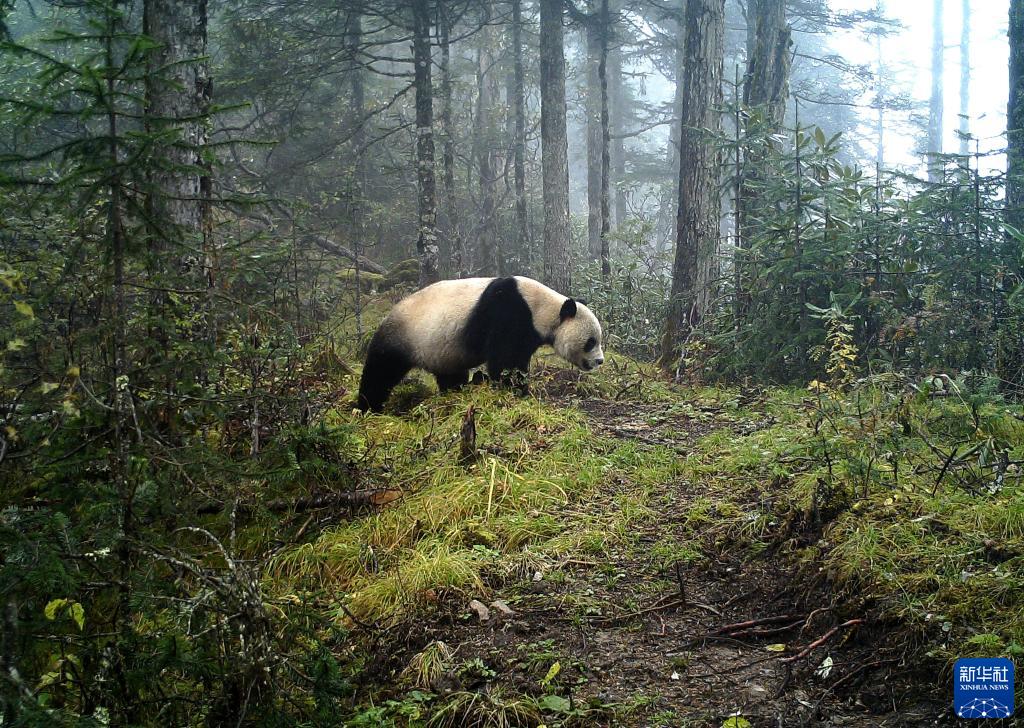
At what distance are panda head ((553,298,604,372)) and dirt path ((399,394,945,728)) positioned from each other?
3843 mm

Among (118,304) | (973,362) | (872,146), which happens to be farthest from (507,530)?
(872,146)

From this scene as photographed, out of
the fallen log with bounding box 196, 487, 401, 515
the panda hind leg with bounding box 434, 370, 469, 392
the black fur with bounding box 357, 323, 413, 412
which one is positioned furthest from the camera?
the panda hind leg with bounding box 434, 370, 469, 392

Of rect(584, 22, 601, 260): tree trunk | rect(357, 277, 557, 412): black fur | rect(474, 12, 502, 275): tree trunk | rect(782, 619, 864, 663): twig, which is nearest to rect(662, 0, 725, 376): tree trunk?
rect(357, 277, 557, 412): black fur

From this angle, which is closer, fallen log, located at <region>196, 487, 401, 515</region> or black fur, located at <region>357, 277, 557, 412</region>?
fallen log, located at <region>196, 487, 401, 515</region>

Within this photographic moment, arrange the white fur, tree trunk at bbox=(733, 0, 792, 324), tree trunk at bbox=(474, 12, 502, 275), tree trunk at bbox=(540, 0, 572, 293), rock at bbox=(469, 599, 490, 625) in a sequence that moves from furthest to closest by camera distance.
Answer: tree trunk at bbox=(474, 12, 502, 275) → tree trunk at bbox=(540, 0, 572, 293) → tree trunk at bbox=(733, 0, 792, 324) → the white fur → rock at bbox=(469, 599, 490, 625)

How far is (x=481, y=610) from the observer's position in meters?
4.14

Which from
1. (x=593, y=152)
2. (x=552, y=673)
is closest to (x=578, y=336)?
(x=552, y=673)

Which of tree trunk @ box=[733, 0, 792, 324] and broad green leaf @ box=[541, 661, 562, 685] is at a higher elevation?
tree trunk @ box=[733, 0, 792, 324]

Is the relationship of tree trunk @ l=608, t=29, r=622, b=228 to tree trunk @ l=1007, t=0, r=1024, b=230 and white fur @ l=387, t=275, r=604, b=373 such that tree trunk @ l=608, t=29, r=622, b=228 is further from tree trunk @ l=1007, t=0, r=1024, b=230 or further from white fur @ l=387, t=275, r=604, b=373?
white fur @ l=387, t=275, r=604, b=373

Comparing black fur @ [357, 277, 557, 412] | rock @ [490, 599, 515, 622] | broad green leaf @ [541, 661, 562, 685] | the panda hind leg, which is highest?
black fur @ [357, 277, 557, 412]

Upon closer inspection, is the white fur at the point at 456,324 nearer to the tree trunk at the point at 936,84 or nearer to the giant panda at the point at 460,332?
the giant panda at the point at 460,332

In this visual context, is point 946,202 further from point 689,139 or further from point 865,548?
point 865,548

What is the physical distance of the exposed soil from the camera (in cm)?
308

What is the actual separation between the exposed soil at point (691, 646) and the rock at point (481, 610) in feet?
0.14
